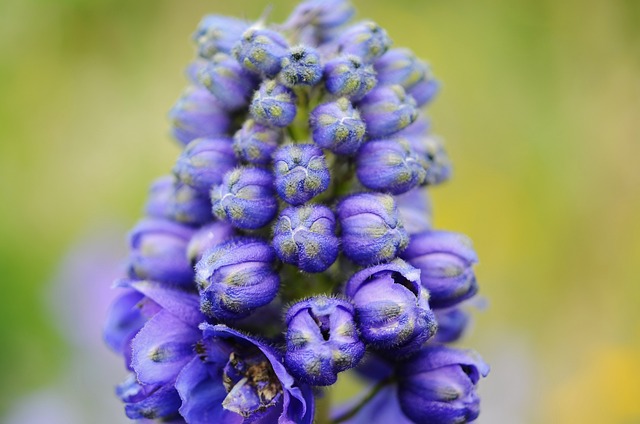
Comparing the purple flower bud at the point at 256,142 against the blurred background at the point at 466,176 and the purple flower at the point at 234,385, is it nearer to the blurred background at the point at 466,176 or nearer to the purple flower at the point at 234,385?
the purple flower at the point at 234,385

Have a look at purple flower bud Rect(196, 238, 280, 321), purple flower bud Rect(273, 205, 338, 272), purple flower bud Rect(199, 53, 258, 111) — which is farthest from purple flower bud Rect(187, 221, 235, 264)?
purple flower bud Rect(199, 53, 258, 111)

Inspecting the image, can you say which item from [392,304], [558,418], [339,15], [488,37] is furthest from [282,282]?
[488,37]

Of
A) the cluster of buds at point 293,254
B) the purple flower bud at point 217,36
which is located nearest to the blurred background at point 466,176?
the cluster of buds at point 293,254

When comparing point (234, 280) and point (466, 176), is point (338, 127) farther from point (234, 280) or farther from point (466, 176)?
point (466, 176)

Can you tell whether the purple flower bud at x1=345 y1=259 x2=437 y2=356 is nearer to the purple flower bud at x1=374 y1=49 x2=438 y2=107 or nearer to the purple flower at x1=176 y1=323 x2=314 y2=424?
the purple flower at x1=176 y1=323 x2=314 y2=424

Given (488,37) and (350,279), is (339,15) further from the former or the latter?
(488,37)

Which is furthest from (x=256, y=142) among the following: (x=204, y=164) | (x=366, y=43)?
(x=366, y=43)

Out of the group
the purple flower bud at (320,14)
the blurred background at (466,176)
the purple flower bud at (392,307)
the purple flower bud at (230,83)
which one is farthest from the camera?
the blurred background at (466,176)
